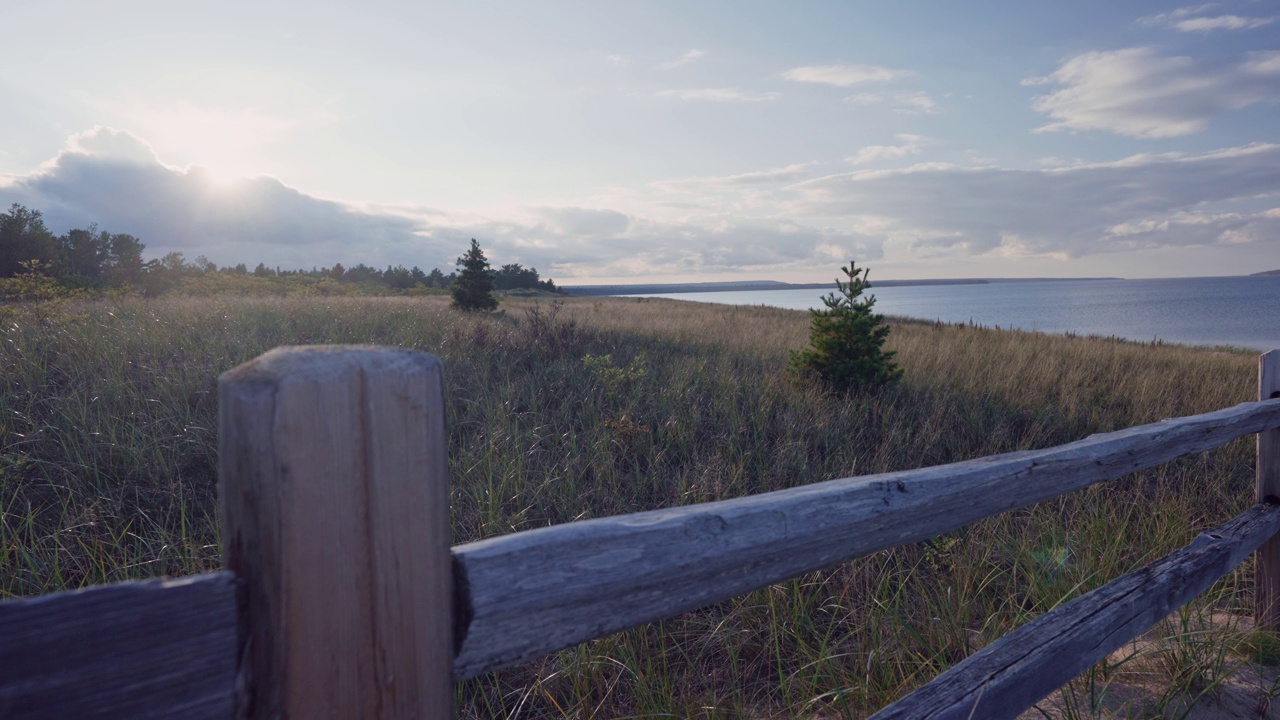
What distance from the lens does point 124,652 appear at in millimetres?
804

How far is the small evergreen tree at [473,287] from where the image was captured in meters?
16.1

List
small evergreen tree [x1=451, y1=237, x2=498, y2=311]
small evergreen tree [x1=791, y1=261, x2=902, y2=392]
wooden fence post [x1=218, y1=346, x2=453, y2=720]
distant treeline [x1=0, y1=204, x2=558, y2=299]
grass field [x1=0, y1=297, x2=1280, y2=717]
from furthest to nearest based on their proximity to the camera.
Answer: distant treeline [x1=0, y1=204, x2=558, y2=299]
small evergreen tree [x1=451, y1=237, x2=498, y2=311]
small evergreen tree [x1=791, y1=261, x2=902, y2=392]
grass field [x1=0, y1=297, x2=1280, y2=717]
wooden fence post [x1=218, y1=346, x2=453, y2=720]

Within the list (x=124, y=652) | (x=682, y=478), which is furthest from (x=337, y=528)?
(x=682, y=478)

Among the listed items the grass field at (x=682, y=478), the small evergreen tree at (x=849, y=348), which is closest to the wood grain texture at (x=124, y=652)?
the grass field at (x=682, y=478)

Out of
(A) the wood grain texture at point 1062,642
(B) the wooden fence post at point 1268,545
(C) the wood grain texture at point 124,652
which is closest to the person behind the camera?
(C) the wood grain texture at point 124,652

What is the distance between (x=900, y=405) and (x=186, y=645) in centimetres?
770

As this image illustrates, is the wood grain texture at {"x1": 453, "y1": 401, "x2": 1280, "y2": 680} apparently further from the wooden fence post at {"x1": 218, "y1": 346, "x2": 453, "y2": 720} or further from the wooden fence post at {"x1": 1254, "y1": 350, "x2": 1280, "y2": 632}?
the wooden fence post at {"x1": 1254, "y1": 350, "x2": 1280, "y2": 632}

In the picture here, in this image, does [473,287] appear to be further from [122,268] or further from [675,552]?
[122,268]

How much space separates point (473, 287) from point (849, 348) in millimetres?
10812

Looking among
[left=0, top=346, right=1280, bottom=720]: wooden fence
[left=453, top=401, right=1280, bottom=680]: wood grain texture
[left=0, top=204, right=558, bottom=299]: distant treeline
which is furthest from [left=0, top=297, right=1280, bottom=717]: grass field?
[left=0, top=204, right=558, bottom=299]: distant treeline

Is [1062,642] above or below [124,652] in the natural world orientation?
below

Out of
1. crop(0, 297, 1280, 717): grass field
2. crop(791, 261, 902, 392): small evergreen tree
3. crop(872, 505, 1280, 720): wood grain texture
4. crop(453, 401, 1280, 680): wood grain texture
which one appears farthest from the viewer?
crop(791, 261, 902, 392): small evergreen tree

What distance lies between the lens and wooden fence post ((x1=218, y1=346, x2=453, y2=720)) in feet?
2.91

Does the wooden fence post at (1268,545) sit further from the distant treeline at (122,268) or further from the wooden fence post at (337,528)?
the distant treeline at (122,268)
